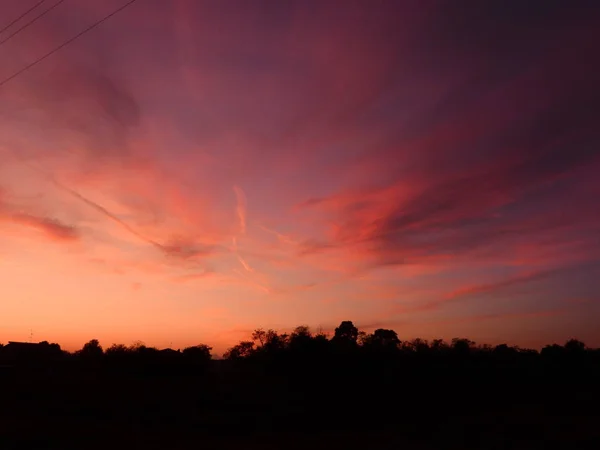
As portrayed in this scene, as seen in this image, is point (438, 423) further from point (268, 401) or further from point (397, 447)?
point (268, 401)

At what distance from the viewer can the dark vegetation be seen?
96.2 feet

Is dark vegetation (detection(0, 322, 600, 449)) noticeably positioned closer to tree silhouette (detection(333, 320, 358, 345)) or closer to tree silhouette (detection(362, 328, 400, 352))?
tree silhouette (detection(362, 328, 400, 352))

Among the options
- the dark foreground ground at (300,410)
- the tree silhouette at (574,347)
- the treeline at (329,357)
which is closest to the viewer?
the dark foreground ground at (300,410)

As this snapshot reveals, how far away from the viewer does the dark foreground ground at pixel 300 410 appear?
28.6 meters

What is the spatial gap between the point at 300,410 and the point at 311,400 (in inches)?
111

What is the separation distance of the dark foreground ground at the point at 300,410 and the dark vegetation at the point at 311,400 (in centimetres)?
11

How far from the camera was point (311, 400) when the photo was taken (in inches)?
1618

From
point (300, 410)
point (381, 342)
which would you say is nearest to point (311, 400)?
point (300, 410)

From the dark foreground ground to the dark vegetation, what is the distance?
0.11 m

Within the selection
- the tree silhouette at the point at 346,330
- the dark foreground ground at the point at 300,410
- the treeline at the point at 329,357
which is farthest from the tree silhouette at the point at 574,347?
the tree silhouette at the point at 346,330

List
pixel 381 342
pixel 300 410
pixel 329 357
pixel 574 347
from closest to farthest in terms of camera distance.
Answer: pixel 300 410 < pixel 329 357 < pixel 381 342 < pixel 574 347

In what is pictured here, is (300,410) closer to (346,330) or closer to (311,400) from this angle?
(311,400)

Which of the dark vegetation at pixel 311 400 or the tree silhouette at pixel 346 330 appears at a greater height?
the tree silhouette at pixel 346 330

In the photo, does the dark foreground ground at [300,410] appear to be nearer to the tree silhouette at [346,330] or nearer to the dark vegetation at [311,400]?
the dark vegetation at [311,400]
